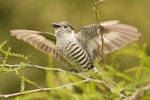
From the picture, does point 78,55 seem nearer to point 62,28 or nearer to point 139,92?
point 62,28

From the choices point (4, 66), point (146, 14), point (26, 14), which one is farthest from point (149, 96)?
point (26, 14)

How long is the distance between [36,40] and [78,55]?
1.83 ft

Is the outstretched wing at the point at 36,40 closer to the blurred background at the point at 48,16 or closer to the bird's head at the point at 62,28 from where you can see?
the bird's head at the point at 62,28

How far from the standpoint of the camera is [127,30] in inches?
148

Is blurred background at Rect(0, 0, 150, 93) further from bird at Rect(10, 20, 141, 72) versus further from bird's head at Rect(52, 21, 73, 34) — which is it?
bird's head at Rect(52, 21, 73, 34)

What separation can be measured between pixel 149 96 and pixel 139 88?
0.05m

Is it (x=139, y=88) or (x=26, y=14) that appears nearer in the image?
(x=139, y=88)

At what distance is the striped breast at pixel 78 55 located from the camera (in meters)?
3.48

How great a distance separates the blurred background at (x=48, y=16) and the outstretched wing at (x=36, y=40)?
5.68 meters

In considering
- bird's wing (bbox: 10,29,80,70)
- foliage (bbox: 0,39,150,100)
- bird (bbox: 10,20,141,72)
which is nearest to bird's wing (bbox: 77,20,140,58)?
bird (bbox: 10,20,141,72)

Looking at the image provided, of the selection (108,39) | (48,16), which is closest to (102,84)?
(108,39)

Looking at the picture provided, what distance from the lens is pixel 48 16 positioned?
1055cm

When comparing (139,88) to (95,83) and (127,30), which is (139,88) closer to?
(95,83)

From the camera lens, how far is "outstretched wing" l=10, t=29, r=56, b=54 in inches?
157
